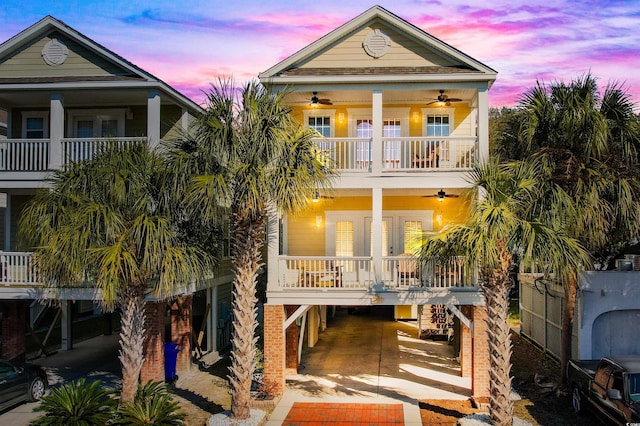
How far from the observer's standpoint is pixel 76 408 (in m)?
12.0

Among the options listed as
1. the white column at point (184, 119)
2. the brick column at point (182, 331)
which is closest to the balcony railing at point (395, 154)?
the white column at point (184, 119)

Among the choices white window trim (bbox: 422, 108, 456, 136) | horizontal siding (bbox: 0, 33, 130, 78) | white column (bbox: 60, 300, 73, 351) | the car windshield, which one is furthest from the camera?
white column (bbox: 60, 300, 73, 351)

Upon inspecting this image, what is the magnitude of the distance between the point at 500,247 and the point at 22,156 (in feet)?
44.3

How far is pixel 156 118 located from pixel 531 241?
10768mm

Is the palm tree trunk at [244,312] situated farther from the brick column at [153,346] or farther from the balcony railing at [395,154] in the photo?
the balcony railing at [395,154]

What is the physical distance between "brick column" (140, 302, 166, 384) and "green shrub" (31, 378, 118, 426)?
10.1ft

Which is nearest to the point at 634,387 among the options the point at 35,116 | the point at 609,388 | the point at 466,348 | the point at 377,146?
the point at 609,388

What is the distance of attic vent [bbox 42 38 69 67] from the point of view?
17.8m

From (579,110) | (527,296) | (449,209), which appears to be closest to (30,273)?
(449,209)

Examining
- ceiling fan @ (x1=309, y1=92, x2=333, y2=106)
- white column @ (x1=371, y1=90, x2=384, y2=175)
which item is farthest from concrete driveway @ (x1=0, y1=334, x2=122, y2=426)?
ceiling fan @ (x1=309, y1=92, x2=333, y2=106)

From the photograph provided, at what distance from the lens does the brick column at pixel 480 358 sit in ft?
49.5

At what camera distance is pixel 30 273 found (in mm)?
16266

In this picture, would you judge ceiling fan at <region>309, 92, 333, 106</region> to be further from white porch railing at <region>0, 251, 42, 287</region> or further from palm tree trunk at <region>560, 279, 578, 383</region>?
white porch railing at <region>0, 251, 42, 287</region>

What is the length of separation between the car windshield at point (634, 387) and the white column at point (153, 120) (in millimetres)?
12800
